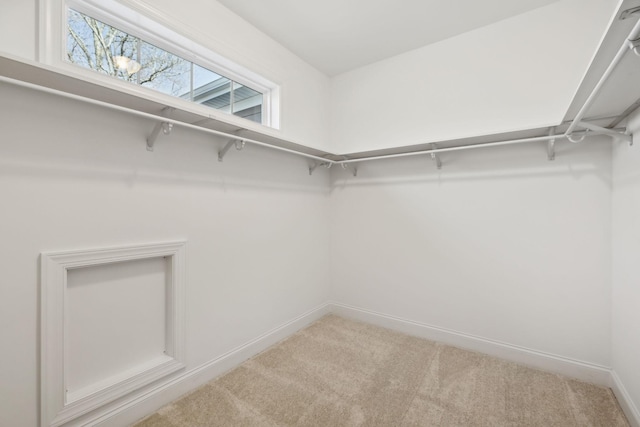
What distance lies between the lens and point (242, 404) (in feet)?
A: 5.40

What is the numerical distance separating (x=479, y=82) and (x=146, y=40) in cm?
238

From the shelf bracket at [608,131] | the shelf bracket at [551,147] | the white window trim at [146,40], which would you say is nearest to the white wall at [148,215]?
the white window trim at [146,40]

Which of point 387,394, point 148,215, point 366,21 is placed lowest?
point 387,394

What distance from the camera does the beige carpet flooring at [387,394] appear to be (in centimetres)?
154

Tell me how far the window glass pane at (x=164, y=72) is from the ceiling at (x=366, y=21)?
0.54 metres

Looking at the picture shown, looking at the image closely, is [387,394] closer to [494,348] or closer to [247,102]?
[494,348]

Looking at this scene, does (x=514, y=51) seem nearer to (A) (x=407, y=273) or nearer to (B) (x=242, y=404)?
(A) (x=407, y=273)

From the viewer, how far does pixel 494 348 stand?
84.8 inches

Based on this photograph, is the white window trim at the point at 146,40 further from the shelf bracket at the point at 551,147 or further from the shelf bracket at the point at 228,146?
the shelf bracket at the point at 551,147

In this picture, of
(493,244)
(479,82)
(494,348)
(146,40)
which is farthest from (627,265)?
(146,40)

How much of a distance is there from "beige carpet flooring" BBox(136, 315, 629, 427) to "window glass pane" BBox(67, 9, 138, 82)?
6.37 feet

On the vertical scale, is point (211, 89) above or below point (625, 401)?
above

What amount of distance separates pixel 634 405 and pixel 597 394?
0.93ft

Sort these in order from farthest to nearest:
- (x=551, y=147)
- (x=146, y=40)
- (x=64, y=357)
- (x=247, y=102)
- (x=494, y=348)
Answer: (x=247, y=102) < (x=494, y=348) < (x=551, y=147) < (x=146, y=40) < (x=64, y=357)
